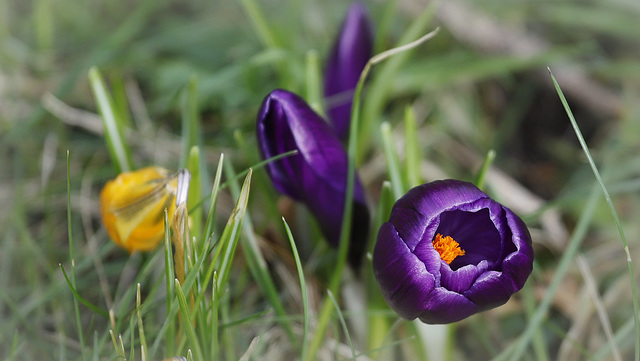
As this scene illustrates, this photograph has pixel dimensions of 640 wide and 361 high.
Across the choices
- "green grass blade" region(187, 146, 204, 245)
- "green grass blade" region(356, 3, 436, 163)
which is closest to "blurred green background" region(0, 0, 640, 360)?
"green grass blade" region(356, 3, 436, 163)

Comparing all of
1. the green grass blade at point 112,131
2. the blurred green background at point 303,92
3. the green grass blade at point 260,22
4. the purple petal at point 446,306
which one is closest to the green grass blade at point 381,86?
the blurred green background at point 303,92

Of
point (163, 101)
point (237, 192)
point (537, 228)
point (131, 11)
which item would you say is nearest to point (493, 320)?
point (537, 228)

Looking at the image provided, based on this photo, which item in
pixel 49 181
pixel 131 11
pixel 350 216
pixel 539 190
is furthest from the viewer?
pixel 131 11

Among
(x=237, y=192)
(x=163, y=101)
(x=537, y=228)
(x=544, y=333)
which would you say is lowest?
(x=544, y=333)

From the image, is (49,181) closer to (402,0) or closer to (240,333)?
(240,333)

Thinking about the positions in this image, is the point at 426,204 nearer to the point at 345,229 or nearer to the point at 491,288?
the point at 491,288

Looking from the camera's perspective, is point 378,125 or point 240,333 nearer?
point 240,333
